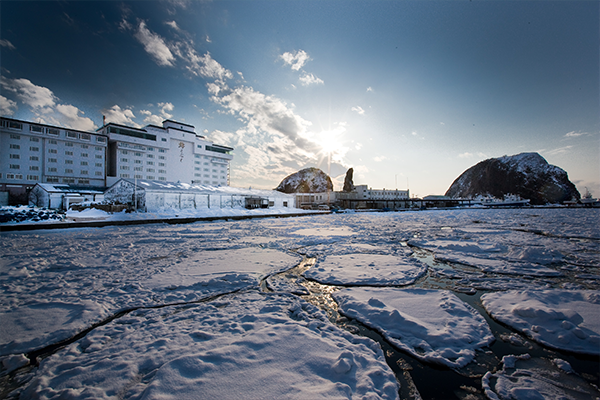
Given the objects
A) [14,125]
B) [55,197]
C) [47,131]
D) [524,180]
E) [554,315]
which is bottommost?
[554,315]

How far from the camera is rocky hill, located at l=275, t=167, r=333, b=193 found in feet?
473

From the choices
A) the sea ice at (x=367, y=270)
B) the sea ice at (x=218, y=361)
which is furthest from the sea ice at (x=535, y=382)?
the sea ice at (x=367, y=270)

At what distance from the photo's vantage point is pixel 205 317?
3.85 meters

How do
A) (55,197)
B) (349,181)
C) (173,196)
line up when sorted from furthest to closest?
1. (349,181)
2. (55,197)
3. (173,196)

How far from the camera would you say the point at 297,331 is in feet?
11.1

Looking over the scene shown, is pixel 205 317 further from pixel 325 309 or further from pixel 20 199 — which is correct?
pixel 20 199

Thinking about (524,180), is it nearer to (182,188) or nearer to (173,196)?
(182,188)

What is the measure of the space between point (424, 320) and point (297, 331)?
219cm

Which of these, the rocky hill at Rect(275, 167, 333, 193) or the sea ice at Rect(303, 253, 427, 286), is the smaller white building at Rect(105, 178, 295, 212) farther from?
the rocky hill at Rect(275, 167, 333, 193)

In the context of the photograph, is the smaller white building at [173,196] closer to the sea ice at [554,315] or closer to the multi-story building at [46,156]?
the multi-story building at [46,156]

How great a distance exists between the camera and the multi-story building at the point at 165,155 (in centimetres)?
5347

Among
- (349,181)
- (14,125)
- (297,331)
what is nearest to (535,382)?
(297,331)

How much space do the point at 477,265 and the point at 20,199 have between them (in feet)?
206

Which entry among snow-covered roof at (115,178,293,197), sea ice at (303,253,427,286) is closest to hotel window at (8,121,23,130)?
snow-covered roof at (115,178,293,197)
